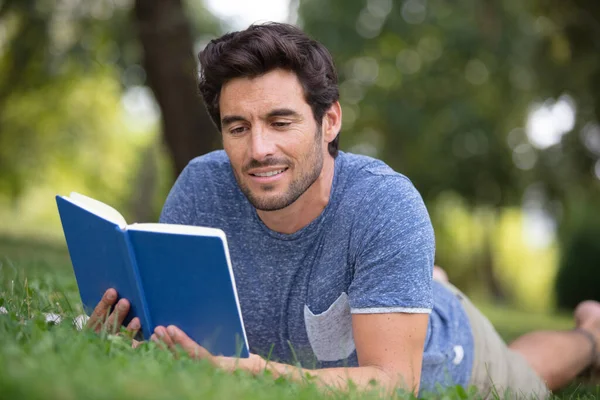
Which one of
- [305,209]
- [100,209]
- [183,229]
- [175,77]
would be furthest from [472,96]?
[183,229]

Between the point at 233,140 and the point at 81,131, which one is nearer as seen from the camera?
the point at 233,140

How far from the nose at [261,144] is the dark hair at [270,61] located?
0.25 metres

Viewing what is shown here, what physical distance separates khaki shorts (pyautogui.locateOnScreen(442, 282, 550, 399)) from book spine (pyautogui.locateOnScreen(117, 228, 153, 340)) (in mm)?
1759

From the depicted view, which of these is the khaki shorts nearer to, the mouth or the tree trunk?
the mouth

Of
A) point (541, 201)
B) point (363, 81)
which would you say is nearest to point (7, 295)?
point (541, 201)

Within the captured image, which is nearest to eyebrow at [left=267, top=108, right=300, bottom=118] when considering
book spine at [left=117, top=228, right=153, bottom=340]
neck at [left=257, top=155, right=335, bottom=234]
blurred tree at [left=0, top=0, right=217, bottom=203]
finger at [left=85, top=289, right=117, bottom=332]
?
neck at [left=257, top=155, right=335, bottom=234]

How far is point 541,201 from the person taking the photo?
658 inches

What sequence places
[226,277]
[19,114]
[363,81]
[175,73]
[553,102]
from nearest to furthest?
1. [226,277]
2. [175,73]
3. [553,102]
4. [363,81]
5. [19,114]

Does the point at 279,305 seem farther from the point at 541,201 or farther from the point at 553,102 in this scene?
the point at 541,201

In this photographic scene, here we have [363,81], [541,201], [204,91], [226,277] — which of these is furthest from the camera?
[363,81]

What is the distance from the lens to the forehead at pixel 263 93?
3021 millimetres

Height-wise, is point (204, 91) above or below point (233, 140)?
above

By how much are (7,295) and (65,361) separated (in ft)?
4.23

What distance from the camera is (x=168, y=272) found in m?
2.55
